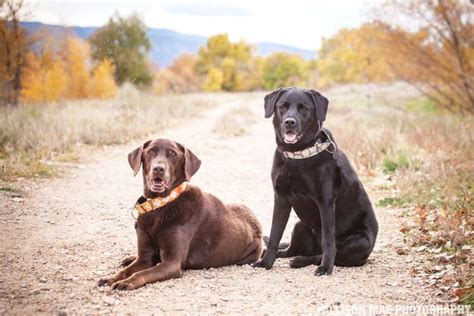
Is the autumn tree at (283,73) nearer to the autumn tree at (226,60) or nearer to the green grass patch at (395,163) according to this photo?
the autumn tree at (226,60)

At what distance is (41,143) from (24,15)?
3.43 meters

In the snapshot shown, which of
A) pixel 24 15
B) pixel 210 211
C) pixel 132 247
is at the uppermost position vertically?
pixel 24 15

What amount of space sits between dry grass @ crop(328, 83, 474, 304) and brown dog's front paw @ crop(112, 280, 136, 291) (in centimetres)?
260

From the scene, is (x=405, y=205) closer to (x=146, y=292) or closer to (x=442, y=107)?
(x=146, y=292)

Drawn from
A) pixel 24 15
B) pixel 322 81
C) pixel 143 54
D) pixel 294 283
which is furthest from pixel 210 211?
pixel 322 81

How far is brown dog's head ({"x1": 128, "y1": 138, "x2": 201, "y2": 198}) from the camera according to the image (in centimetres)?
468

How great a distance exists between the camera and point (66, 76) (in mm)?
21438

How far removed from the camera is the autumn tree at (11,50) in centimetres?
1245

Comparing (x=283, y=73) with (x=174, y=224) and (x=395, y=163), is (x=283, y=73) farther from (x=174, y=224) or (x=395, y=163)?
(x=174, y=224)

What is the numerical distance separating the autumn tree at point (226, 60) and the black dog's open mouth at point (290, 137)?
5272 cm

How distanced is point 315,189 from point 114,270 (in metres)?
2.10

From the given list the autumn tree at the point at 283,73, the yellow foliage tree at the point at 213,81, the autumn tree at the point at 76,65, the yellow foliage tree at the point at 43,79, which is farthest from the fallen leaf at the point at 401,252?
the autumn tree at the point at 283,73

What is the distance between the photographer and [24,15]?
12719mm

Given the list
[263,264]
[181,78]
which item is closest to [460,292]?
[263,264]
